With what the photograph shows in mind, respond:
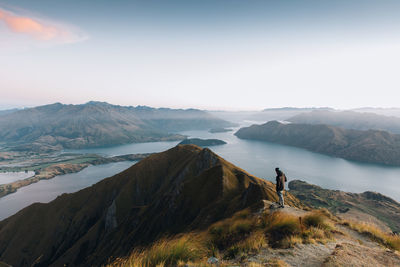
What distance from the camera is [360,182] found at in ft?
616

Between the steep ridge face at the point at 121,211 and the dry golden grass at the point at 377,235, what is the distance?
33.7 meters

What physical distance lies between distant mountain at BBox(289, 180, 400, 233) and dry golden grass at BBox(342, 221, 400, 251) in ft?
404

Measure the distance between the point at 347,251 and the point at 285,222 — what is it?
274 cm

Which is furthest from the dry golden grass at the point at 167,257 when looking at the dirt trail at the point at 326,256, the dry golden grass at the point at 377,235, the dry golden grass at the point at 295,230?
the dry golden grass at the point at 377,235

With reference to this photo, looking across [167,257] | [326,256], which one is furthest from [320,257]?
[167,257]

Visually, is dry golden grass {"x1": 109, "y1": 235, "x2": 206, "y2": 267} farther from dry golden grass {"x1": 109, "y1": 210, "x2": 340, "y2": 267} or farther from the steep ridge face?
the steep ridge face

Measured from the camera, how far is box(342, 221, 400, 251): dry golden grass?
9.66 m

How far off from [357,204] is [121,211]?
504ft

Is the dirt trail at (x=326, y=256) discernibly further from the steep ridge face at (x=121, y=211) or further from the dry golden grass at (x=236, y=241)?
the steep ridge face at (x=121, y=211)

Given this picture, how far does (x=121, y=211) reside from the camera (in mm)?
90375

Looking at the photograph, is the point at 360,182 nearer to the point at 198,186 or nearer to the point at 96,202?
the point at 198,186

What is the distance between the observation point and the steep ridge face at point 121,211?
55.4 metres

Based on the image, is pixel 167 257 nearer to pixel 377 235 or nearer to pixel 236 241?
pixel 236 241

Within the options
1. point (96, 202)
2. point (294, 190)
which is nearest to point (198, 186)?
point (96, 202)
